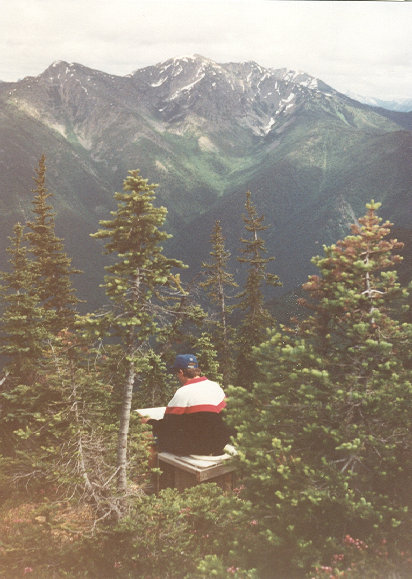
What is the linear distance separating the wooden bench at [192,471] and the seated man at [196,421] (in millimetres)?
195

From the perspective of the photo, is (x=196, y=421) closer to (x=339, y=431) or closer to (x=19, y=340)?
(x=339, y=431)

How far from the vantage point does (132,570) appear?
26.6 ft

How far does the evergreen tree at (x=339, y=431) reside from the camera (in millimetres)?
6609

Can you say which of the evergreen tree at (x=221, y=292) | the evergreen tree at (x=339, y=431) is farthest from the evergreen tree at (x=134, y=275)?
the evergreen tree at (x=221, y=292)

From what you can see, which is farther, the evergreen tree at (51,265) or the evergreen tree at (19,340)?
the evergreen tree at (51,265)

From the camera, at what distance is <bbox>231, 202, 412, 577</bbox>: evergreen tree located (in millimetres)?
6609

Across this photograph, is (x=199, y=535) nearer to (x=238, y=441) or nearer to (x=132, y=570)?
(x=132, y=570)

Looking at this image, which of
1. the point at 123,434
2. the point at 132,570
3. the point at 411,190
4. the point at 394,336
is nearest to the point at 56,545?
the point at 132,570

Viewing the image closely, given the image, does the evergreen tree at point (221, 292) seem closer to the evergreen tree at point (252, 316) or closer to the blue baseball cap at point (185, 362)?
the evergreen tree at point (252, 316)

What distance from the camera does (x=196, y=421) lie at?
417 inches

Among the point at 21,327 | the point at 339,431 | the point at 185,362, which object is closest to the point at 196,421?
the point at 185,362

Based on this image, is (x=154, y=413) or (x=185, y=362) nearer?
(x=185, y=362)

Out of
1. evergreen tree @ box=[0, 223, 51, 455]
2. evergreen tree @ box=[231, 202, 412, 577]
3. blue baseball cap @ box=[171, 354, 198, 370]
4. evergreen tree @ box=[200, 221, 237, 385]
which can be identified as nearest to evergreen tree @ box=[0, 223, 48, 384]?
evergreen tree @ box=[0, 223, 51, 455]

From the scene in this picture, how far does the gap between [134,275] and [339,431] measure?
5525 mm
